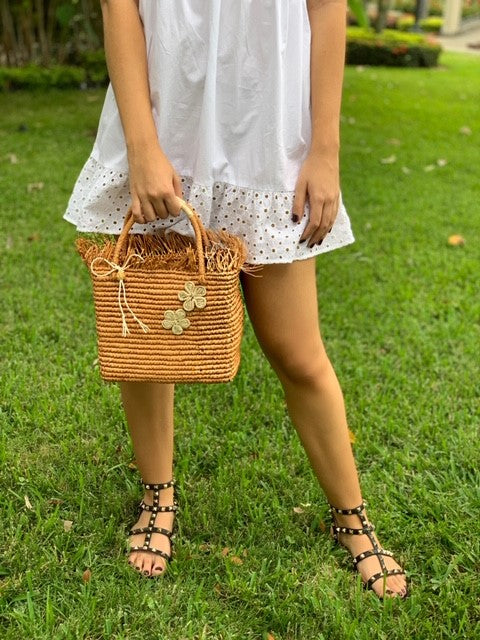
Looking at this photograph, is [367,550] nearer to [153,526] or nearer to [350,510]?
[350,510]

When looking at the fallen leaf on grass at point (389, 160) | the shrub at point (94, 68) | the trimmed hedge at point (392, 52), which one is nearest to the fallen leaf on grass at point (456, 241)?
the fallen leaf on grass at point (389, 160)

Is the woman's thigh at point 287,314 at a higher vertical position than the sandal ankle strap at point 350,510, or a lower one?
higher

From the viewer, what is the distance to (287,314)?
168cm

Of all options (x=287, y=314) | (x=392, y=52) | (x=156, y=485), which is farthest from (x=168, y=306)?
(x=392, y=52)

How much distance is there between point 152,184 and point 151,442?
0.72 meters

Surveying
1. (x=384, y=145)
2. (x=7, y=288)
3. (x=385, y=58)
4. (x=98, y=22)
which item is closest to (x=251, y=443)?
(x=7, y=288)

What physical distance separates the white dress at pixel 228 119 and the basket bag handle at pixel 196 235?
7 centimetres

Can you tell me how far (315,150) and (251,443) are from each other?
1.13m

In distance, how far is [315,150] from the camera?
158cm

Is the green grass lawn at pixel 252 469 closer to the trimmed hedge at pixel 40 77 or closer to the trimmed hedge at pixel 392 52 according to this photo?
the trimmed hedge at pixel 40 77

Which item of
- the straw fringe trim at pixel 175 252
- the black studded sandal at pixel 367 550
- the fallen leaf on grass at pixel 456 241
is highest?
the straw fringe trim at pixel 175 252

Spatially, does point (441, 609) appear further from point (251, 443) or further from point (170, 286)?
point (170, 286)

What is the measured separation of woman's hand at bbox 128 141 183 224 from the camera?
1.50 meters

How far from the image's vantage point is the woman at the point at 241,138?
1508 millimetres
